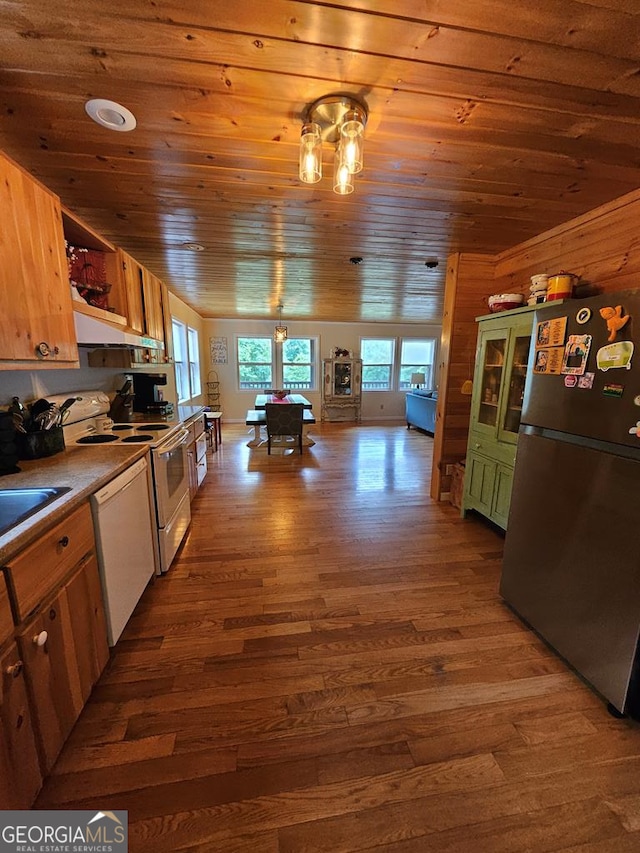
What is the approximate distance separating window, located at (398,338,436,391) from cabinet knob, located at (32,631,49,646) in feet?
27.4

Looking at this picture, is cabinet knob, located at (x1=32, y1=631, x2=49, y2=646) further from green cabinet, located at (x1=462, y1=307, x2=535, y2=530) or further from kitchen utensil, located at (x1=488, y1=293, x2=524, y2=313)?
kitchen utensil, located at (x1=488, y1=293, x2=524, y2=313)

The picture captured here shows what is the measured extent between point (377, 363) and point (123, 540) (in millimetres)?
7616

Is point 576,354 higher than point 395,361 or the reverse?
the reverse

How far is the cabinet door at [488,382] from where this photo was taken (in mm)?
2748

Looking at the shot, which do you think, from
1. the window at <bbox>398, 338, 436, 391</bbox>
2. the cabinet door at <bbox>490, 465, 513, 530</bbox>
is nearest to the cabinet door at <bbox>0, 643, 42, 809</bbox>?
the cabinet door at <bbox>490, 465, 513, 530</bbox>

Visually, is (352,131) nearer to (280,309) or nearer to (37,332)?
(37,332)

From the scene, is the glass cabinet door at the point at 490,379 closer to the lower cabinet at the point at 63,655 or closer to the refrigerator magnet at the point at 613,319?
the refrigerator magnet at the point at 613,319

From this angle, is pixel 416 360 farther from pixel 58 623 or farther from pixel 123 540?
pixel 58 623

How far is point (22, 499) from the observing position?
4.26 feet

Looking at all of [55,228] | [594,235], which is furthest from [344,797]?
[594,235]

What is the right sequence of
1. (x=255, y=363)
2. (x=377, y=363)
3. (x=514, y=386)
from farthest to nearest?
(x=377, y=363), (x=255, y=363), (x=514, y=386)

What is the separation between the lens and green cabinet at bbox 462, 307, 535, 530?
2.54 meters

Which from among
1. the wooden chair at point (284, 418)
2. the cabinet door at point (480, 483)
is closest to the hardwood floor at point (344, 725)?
the cabinet door at point (480, 483)

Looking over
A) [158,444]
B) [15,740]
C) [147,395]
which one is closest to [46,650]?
[15,740]
